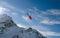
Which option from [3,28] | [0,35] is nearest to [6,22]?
[3,28]

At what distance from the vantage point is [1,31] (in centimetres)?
16800

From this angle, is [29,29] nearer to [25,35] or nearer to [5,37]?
[25,35]

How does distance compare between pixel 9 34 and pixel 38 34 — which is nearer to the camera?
pixel 9 34

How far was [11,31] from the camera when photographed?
169375 mm

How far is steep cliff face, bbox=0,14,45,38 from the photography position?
165750mm

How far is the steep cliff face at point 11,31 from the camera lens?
544 ft

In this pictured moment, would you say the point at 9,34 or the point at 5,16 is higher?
the point at 5,16

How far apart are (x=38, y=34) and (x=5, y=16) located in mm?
34104

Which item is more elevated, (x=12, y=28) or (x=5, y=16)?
(x=5, y=16)

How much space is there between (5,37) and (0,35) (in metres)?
4.51

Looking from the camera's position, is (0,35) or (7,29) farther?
(7,29)

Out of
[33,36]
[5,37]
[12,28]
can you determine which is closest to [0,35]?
[5,37]

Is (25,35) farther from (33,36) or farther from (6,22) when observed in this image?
(6,22)

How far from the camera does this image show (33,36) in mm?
172375
